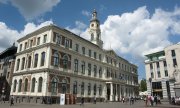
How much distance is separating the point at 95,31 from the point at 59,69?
2771 cm

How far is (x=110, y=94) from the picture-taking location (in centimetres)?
5394

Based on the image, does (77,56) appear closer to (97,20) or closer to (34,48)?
(34,48)

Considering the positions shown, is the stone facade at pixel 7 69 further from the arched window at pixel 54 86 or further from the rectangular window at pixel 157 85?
the rectangular window at pixel 157 85

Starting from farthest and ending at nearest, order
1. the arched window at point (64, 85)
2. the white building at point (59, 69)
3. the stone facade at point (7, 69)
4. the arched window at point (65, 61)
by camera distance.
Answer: the stone facade at point (7, 69)
the arched window at point (65, 61)
the arched window at point (64, 85)
the white building at point (59, 69)

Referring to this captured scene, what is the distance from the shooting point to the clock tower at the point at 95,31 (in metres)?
61.9

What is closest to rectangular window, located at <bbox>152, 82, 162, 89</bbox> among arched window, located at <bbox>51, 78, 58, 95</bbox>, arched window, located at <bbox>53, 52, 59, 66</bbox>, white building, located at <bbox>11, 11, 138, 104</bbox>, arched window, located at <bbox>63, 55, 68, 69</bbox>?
white building, located at <bbox>11, 11, 138, 104</bbox>

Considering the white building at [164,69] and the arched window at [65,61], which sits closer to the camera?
the arched window at [65,61]

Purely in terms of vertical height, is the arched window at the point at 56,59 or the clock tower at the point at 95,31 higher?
the clock tower at the point at 95,31

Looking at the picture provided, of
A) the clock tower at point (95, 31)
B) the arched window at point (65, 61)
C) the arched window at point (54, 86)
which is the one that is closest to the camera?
the arched window at point (54, 86)

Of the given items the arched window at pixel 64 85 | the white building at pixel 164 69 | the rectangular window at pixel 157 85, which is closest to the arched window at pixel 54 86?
the arched window at pixel 64 85

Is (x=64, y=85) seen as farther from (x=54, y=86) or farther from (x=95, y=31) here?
(x=95, y=31)

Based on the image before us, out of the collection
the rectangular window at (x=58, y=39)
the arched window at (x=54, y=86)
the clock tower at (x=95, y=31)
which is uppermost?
the clock tower at (x=95, y=31)

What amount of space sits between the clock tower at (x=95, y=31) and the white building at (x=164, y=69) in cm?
1814

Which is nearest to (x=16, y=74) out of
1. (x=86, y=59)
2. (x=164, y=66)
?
(x=86, y=59)
